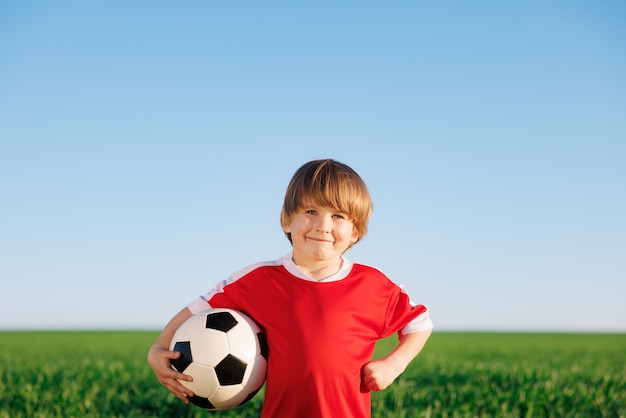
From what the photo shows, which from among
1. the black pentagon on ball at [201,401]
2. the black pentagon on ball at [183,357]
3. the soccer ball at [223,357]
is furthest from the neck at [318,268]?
the black pentagon on ball at [201,401]

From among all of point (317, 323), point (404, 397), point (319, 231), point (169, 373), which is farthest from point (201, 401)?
point (404, 397)

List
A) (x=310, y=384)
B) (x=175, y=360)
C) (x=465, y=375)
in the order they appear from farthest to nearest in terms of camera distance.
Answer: (x=465, y=375)
(x=175, y=360)
(x=310, y=384)

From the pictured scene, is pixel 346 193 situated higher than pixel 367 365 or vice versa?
pixel 346 193

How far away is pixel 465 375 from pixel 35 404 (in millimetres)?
5792

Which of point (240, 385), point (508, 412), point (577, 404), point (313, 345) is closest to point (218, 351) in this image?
point (240, 385)

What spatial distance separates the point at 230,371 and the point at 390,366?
934mm

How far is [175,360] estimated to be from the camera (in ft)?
11.8

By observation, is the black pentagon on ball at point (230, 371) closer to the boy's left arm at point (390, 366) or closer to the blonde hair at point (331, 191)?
the boy's left arm at point (390, 366)

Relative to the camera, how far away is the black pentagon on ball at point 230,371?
348 centimetres

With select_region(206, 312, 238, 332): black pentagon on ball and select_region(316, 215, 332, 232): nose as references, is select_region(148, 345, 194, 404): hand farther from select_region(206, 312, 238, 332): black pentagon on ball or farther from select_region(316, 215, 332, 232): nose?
select_region(316, 215, 332, 232): nose

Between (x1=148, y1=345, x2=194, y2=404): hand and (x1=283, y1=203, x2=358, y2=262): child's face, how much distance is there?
3.23 ft

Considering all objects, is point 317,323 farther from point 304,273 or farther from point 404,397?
point 404,397

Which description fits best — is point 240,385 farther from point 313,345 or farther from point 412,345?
point 412,345

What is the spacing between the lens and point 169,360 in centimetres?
366
